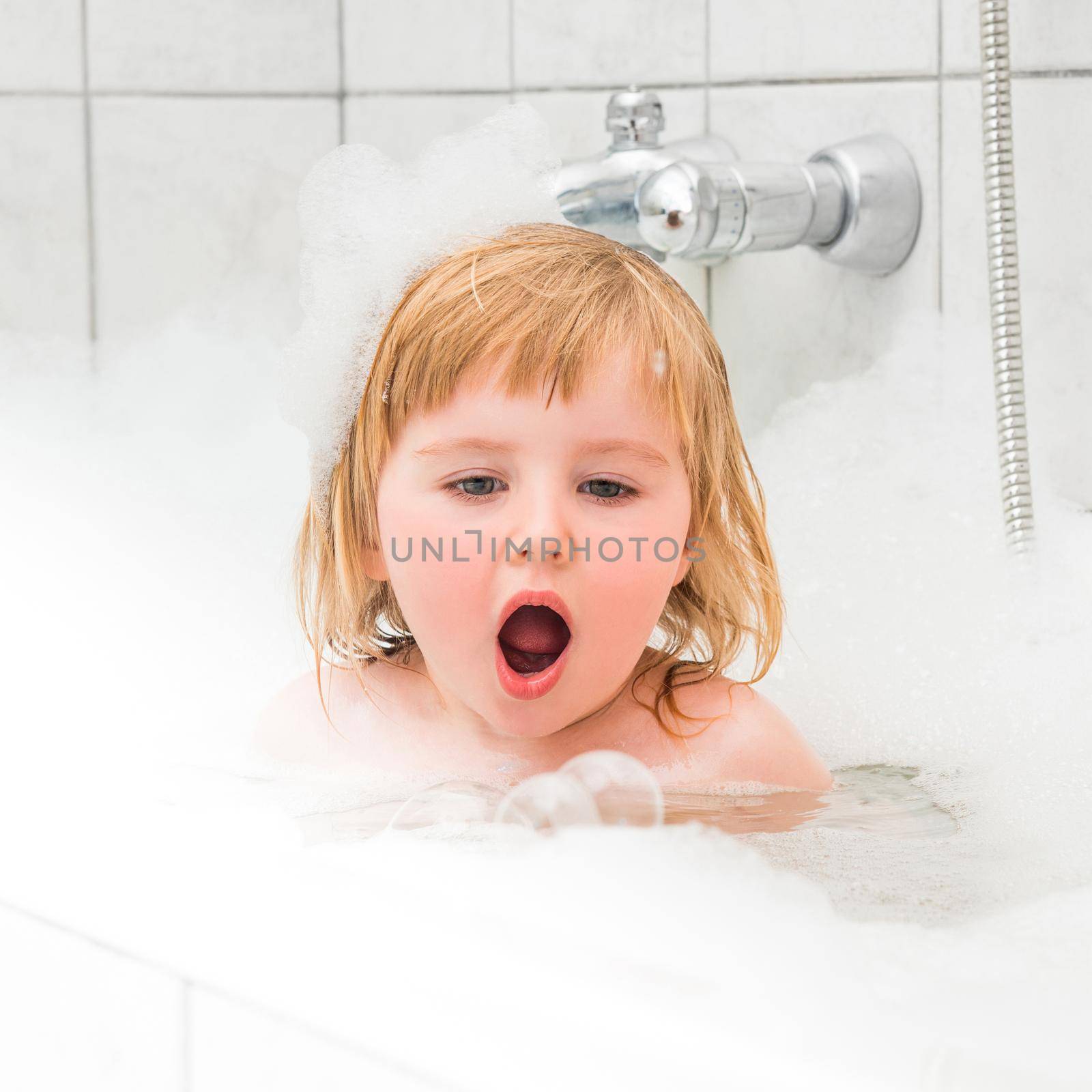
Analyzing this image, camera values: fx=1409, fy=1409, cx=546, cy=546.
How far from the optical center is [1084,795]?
92cm

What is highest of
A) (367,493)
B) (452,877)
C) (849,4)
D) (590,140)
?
(849,4)

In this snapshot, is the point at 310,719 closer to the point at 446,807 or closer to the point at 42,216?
the point at 446,807

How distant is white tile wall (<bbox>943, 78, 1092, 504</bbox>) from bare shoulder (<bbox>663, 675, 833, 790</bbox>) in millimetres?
414

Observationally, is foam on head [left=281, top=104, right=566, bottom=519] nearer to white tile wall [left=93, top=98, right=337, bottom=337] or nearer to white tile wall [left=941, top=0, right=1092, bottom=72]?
white tile wall [left=941, top=0, right=1092, bottom=72]

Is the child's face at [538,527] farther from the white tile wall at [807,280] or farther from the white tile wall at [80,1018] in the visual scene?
the white tile wall at [807,280]

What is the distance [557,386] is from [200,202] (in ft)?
3.59

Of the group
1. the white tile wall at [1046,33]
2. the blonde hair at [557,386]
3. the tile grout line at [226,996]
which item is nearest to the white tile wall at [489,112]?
the white tile wall at [1046,33]

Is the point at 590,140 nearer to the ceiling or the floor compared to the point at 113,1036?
nearer to the ceiling

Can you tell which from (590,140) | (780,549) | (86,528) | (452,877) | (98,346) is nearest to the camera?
(452,877)

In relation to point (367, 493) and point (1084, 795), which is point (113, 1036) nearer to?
point (367, 493)

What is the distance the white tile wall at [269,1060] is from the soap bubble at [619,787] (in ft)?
0.75

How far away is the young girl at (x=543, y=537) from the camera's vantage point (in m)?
0.88

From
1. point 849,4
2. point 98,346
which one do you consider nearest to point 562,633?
point 849,4

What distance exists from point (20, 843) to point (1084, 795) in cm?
65
